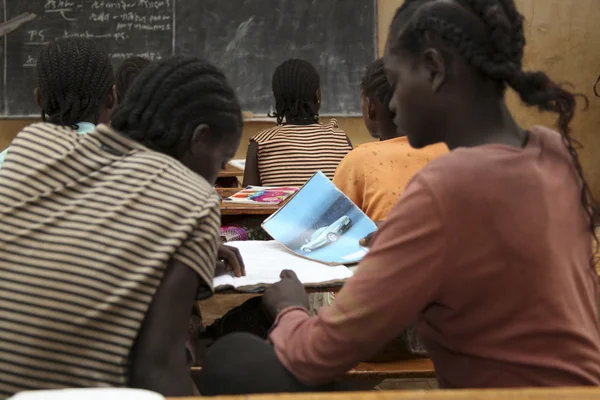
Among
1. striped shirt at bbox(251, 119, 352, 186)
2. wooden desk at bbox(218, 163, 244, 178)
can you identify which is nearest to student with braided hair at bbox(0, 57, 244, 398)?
striped shirt at bbox(251, 119, 352, 186)

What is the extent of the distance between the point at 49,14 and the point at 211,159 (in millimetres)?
4509

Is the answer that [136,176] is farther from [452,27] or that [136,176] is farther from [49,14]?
[49,14]

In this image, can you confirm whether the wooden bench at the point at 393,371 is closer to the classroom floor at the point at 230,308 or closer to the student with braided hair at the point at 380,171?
the student with braided hair at the point at 380,171

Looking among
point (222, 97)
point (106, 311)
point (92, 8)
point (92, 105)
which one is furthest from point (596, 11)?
point (106, 311)

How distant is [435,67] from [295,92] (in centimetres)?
255

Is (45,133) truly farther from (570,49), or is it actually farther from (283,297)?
A: (570,49)

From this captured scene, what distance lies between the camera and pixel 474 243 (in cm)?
87

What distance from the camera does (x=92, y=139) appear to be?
1131 mm

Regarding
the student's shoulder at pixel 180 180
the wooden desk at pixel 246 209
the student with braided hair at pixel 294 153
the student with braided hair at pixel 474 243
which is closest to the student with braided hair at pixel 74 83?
the wooden desk at pixel 246 209

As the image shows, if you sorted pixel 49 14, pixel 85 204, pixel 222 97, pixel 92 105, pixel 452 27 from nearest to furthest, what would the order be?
pixel 452 27 < pixel 85 204 < pixel 222 97 < pixel 92 105 < pixel 49 14

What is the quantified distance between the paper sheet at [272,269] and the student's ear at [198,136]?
31cm

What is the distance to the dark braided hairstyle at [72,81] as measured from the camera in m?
2.06

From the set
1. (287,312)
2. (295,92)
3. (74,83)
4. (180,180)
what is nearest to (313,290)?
(287,312)

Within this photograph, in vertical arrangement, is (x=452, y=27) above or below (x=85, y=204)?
above
